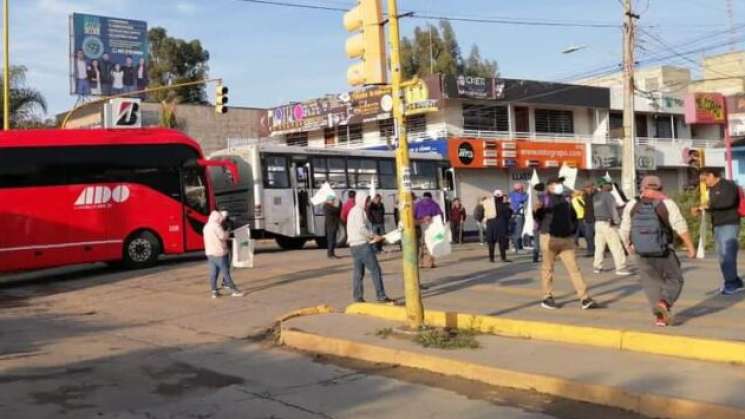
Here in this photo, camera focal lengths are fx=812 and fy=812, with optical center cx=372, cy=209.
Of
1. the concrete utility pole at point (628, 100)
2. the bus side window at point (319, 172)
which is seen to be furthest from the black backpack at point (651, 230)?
the concrete utility pole at point (628, 100)

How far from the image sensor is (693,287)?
12.3 meters

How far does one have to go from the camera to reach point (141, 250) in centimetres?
2005

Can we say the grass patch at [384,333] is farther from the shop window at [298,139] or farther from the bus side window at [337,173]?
the shop window at [298,139]

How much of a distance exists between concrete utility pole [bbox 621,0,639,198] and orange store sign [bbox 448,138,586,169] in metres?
11.0

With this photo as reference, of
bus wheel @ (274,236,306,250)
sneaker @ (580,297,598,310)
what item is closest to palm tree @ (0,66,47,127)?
bus wheel @ (274,236,306,250)

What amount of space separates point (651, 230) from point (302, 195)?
16.7 m

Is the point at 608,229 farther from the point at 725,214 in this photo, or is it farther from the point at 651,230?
the point at 651,230

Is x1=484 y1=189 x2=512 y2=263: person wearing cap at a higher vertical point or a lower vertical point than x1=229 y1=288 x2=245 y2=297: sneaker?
higher

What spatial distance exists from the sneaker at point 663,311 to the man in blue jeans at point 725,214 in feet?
8.25

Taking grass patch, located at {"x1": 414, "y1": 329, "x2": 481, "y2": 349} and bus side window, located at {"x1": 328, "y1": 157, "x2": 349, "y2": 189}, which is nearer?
grass patch, located at {"x1": 414, "y1": 329, "x2": 481, "y2": 349}

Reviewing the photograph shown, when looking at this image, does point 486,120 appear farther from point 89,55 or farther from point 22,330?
point 22,330

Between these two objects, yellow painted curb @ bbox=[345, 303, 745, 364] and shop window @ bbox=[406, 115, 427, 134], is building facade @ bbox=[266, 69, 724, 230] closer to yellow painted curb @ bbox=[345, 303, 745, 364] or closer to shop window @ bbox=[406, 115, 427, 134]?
shop window @ bbox=[406, 115, 427, 134]

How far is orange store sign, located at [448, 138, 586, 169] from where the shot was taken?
39156mm

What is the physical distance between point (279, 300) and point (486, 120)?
2974 centimetres
